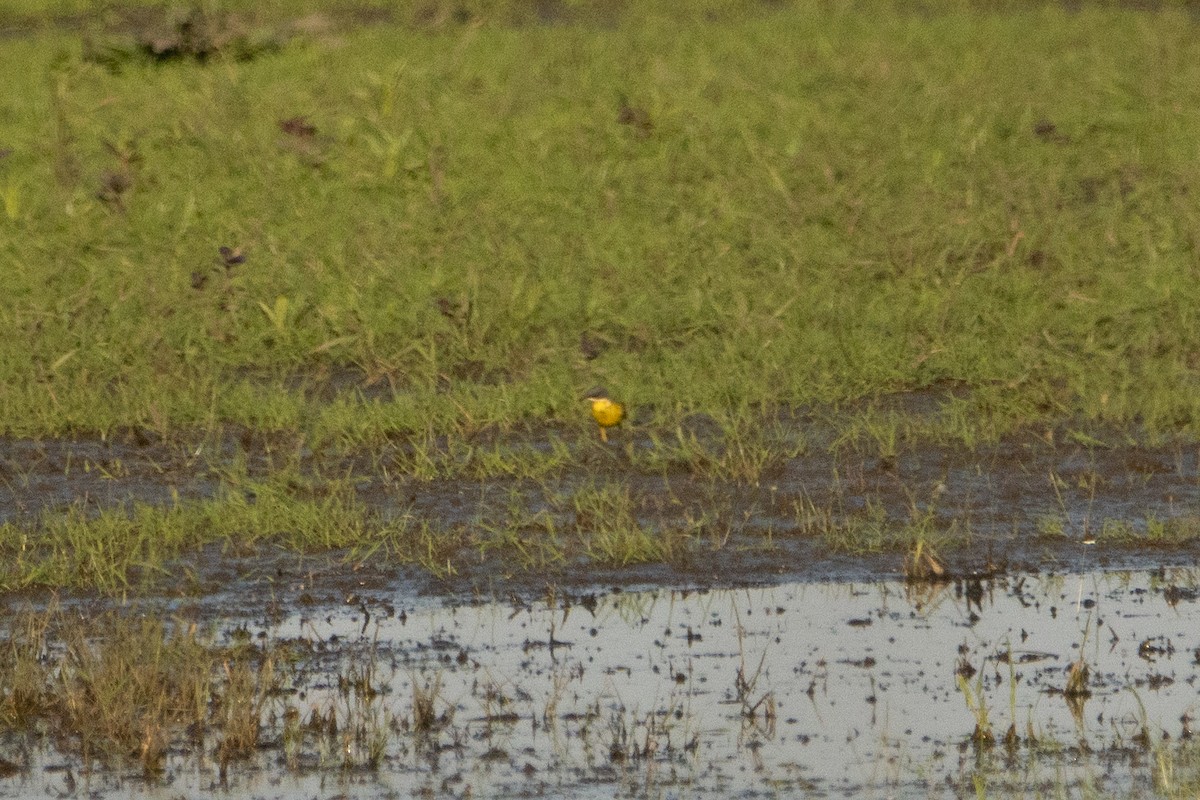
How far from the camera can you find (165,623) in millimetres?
5293

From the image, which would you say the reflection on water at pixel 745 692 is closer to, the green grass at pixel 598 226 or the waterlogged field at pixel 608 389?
the waterlogged field at pixel 608 389

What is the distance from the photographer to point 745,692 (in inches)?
191

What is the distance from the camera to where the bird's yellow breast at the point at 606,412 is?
22.3 ft

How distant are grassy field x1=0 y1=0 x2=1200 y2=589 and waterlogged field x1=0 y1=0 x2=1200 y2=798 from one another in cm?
2

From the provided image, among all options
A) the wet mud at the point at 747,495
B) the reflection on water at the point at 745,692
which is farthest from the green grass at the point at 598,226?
the reflection on water at the point at 745,692

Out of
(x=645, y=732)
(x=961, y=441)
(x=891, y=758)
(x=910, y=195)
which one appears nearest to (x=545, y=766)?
(x=645, y=732)

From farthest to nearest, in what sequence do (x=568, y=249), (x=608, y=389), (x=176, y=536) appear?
1. (x=568, y=249)
2. (x=608, y=389)
3. (x=176, y=536)

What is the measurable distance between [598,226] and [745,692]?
404 centimetres

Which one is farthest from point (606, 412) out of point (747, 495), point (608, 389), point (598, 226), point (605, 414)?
point (598, 226)

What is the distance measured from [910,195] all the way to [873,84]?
121 centimetres

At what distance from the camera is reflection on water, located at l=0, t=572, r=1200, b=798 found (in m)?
4.39

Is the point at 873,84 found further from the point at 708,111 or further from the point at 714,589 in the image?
the point at 714,589

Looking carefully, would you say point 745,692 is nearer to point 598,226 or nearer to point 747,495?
point 747,495

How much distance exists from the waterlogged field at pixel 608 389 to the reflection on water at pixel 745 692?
15 millimetres
